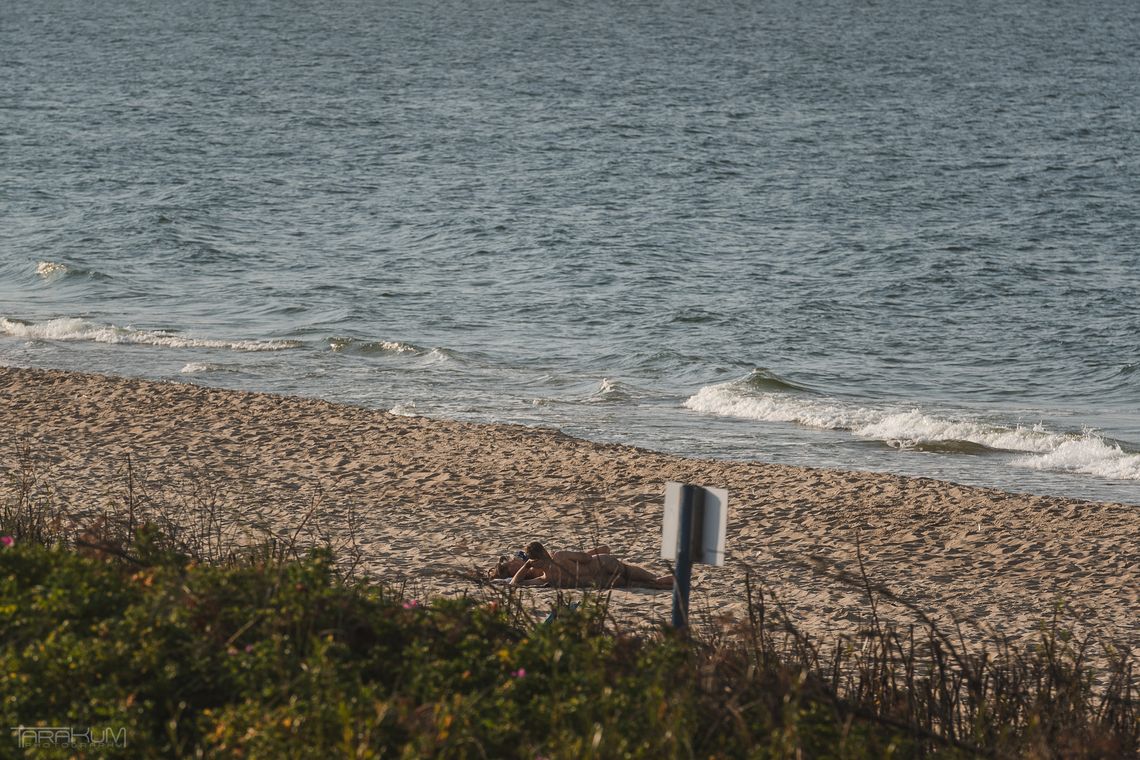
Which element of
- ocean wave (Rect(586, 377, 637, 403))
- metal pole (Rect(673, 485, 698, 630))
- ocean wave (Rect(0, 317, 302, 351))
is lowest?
ocean wave (Rect(586, 377, 637, 403))

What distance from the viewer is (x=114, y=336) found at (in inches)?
749

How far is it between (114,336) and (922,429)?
38.3 feet

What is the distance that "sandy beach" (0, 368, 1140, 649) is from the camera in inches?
326

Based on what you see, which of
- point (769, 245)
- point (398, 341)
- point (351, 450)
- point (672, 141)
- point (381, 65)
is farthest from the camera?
point (381, 65)

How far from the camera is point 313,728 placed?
3.46 meters

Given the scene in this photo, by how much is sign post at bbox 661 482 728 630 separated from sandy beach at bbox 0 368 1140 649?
2.77m

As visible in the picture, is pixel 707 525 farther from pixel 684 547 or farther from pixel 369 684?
pixel 369 684

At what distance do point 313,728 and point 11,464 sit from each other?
8.44 meters

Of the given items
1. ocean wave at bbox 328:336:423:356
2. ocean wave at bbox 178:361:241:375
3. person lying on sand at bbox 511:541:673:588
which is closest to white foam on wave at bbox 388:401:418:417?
ocean wave at bbox 178:361:241:375

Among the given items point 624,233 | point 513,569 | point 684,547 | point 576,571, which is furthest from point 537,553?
point 624,233

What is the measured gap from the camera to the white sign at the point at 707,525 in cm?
437

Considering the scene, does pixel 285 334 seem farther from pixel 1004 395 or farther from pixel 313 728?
pixel 313 728

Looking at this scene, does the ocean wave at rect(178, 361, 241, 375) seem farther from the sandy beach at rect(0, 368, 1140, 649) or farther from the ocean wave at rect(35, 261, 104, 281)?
the ocean wave at rect(35, 261, 104, 281)

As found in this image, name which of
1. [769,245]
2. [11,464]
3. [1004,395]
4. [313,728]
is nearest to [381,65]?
[769,245]
